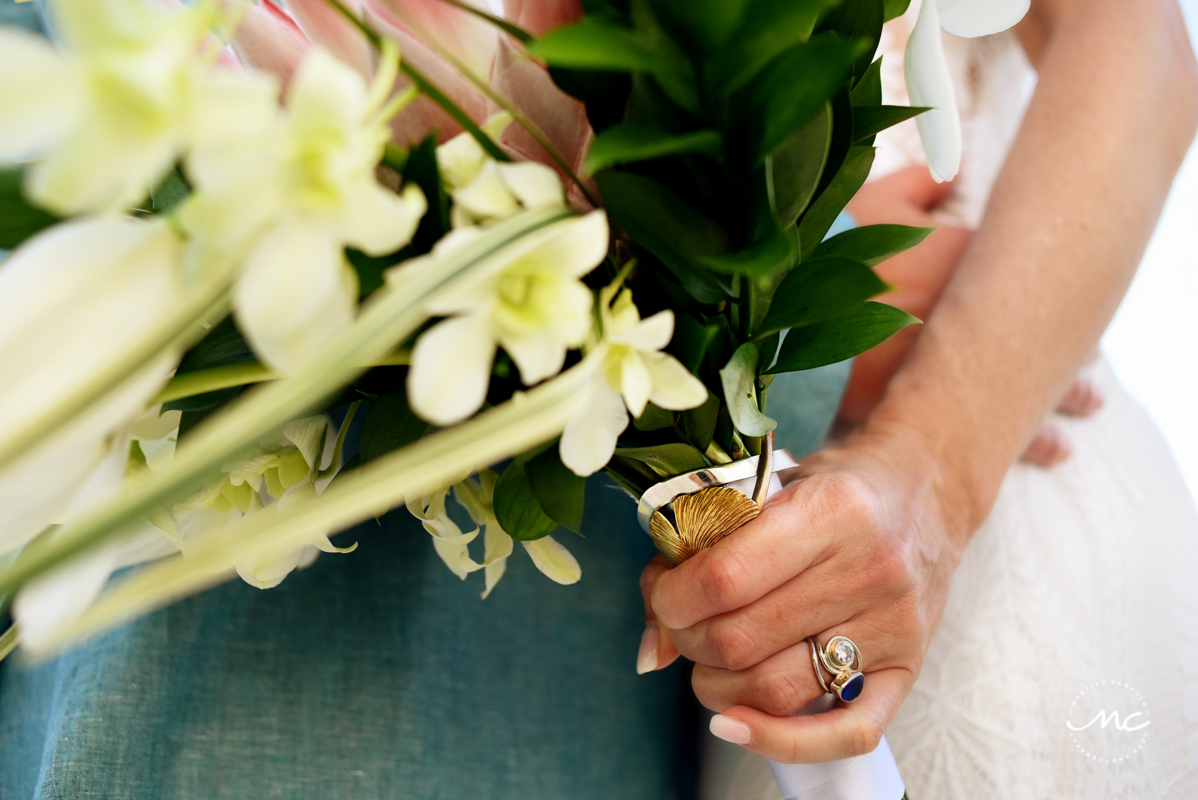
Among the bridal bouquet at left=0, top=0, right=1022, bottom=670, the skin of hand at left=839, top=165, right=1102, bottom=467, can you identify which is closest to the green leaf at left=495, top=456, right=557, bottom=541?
the bridal bouquet at left=0, top=0, right=1022, bottom=670

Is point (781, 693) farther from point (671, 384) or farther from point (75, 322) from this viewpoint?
point (75, 322)

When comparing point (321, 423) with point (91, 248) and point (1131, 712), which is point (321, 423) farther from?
point (1131, 712)

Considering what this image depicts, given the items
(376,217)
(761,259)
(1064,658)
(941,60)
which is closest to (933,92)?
(941,60)

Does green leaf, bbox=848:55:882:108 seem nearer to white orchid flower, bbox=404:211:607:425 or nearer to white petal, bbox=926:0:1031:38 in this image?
white petal, bbox=926:0:1031:38

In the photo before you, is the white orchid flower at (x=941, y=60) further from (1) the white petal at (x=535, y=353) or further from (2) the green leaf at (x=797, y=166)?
(1) the white petal at (x=535, y=353)

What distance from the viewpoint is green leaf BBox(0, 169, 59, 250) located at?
191 millimetres

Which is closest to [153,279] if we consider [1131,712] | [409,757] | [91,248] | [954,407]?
[91,248]

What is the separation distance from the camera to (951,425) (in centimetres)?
46

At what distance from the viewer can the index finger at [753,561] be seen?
307 mm

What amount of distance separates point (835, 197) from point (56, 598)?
281 mm

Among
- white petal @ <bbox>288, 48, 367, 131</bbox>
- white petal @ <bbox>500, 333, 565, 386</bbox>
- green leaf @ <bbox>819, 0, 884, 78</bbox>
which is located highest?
green leaf @ <bbox>819, 0, 884, 78</bbox>

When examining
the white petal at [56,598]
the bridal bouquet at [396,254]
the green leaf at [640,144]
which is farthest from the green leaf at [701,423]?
the white petal at [56,598]

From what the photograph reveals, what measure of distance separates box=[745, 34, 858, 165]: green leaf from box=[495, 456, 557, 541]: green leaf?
160 millimetres

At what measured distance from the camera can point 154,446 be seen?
0.29 metres
